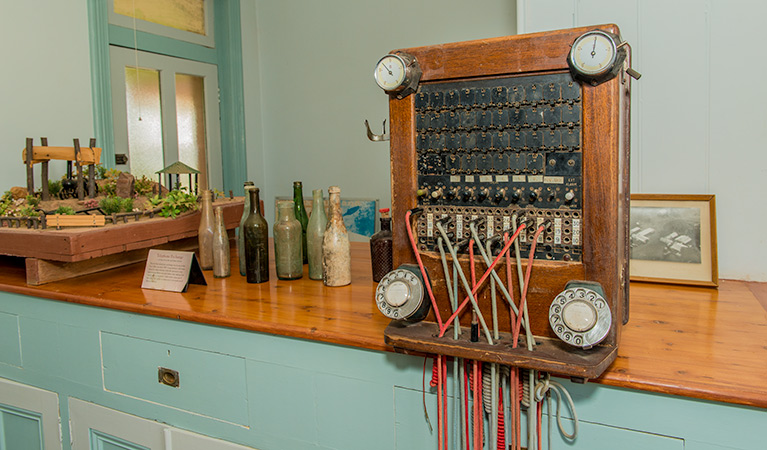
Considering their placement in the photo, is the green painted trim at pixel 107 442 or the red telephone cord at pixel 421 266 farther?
the green painted trim at pixel 107 442

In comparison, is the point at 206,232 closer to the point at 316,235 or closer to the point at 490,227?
the point at 316,235

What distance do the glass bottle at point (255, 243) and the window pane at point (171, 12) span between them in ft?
7.25

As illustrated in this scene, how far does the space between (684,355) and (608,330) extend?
0.22 metres

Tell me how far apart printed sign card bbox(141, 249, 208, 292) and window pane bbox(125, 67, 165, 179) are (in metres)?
1.78

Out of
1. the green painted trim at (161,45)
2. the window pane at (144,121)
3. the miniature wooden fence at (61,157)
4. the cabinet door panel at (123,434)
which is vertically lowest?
the cabinet door panel at (123,434)

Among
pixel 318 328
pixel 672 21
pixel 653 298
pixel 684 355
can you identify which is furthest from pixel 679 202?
pixel 318 328

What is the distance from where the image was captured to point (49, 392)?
1.74 m

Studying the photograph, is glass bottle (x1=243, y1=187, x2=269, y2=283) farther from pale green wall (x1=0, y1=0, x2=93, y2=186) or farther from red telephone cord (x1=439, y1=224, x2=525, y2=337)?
pale green wall (x1=0, y1=0, x2=93, y2=186)

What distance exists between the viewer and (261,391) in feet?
4.51

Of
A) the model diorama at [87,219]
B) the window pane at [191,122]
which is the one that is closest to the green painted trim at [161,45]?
the window pane at [191,122]

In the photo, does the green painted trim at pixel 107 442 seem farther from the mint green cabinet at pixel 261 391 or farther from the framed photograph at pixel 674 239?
the framed photograph at pixel 674 239

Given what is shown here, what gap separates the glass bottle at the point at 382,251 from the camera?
1.65 m

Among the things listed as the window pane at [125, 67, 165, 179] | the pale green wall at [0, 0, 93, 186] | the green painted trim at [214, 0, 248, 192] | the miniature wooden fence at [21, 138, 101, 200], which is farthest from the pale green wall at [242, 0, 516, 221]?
the miniature wooden fence at [21, 138, 101, 200]

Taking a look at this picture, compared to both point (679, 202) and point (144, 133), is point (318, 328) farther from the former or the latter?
point (144, 133)
